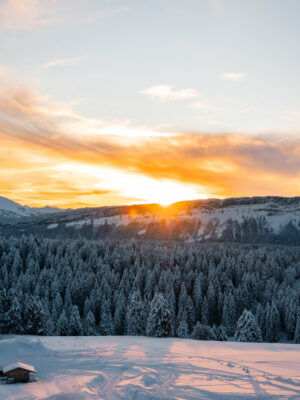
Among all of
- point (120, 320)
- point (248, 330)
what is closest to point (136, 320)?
point (120, 320)

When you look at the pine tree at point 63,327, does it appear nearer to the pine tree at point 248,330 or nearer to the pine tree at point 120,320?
the pine tree at point 120,320

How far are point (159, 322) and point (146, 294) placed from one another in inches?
1424

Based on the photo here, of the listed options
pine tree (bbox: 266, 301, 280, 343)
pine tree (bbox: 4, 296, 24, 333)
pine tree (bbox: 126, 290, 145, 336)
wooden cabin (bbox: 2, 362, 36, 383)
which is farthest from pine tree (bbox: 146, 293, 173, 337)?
pine tree (bbox: 266, 301, 280, 343)

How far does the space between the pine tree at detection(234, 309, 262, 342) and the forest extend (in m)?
0.16

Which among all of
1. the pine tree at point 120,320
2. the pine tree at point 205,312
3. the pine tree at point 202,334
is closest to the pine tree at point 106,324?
the pine tree at point 120,320

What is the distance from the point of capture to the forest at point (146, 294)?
60.8 m

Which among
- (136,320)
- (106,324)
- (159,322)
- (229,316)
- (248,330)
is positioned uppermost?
(159,322)

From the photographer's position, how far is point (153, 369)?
30422mm

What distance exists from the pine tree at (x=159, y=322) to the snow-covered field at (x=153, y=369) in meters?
9.70

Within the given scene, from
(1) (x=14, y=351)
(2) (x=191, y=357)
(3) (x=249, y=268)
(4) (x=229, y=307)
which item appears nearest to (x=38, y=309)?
(1) (x=14, y=351)

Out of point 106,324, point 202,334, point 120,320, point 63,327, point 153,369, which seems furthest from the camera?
point 120,320

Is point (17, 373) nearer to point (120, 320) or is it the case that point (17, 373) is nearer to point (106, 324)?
point (106, 324)

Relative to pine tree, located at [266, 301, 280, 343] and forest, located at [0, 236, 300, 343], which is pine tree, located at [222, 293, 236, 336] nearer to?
forest, located at [0, 236, 300, 343]

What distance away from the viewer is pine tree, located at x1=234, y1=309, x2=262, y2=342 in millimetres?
58125
